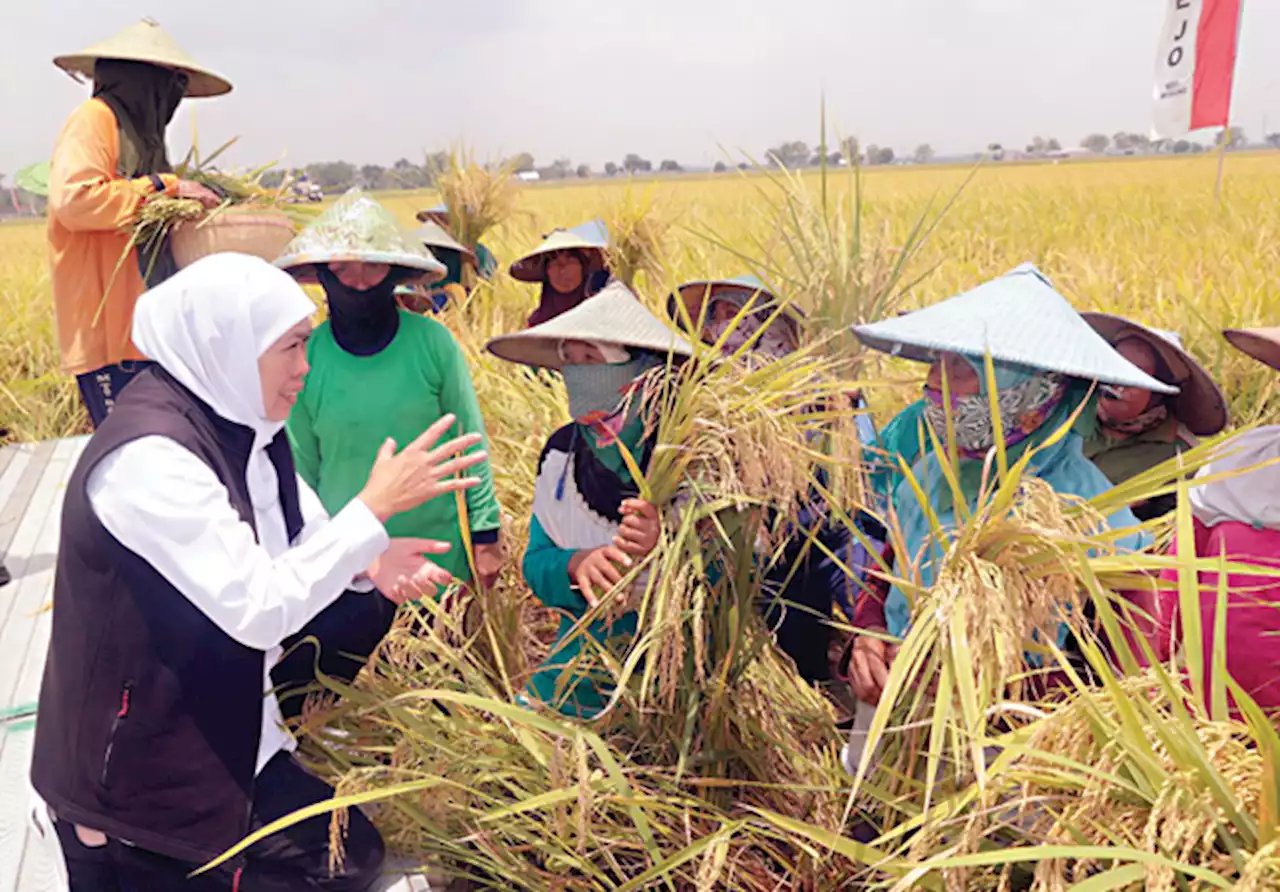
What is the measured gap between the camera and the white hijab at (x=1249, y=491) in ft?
5.28

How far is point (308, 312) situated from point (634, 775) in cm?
106

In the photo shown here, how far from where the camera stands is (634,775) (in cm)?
171

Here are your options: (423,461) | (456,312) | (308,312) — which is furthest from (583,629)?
(456,312)

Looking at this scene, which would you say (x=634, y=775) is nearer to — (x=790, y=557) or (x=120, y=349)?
(x=790, y=557)

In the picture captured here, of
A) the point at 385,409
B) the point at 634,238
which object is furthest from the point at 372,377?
the point at 634,238

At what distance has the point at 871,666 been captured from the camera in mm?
1711

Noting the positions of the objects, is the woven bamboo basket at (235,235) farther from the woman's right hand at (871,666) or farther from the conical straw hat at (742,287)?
the woman's right hand at (871,666)

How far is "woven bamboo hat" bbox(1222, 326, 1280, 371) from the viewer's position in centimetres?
178

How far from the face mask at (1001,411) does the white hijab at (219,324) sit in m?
1.20

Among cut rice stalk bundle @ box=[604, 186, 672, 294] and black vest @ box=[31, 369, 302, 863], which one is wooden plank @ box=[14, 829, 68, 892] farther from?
cut rice stalk bundle @ box=[604, 186, 672, 294]

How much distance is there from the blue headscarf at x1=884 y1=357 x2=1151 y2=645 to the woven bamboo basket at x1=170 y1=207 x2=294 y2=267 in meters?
2.02

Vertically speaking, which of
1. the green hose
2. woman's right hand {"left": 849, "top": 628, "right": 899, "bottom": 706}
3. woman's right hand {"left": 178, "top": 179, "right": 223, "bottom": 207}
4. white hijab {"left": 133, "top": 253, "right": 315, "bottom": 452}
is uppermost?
woman's right hand {"left": 178, "top": 179, "right": 223, "bottom": 207}

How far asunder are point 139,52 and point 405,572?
216cm

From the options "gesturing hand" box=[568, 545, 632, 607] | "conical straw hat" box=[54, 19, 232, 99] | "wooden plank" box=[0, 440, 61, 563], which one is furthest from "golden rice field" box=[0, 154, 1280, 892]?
"wooden plank" box=[0, 440, 61, 563]
